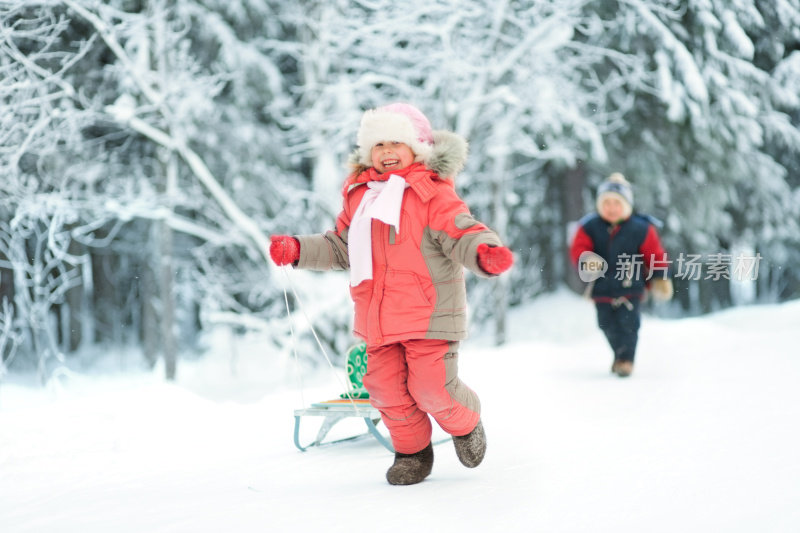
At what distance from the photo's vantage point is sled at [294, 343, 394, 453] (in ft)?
11.0

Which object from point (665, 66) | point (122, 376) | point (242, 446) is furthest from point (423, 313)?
point (122, 376)

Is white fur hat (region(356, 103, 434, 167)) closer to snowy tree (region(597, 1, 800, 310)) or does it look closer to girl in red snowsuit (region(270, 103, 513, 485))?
girl in red snowsuit (region(270, 103, 513, 485))

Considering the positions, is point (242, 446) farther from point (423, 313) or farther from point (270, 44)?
point (270, 44)

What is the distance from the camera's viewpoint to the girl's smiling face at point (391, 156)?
295 cm

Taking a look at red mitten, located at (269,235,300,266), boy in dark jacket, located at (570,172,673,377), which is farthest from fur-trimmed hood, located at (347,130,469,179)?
boy in dark jacket, located at (570,172,673,377)

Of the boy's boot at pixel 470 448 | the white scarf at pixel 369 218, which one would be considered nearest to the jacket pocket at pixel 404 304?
the white scarf at pixel 369 218

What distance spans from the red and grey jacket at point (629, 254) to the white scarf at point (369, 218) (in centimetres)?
283

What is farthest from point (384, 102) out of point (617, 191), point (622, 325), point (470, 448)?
point (470, 448)

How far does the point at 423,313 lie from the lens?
2.74 meters

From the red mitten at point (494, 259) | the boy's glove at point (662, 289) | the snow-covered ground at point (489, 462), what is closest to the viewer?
the snow-covered ground at point (489, 462)

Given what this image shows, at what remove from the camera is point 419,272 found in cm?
278

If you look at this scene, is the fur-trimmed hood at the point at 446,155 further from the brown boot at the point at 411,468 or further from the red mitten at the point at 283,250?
the brown boot at the point at 411,468

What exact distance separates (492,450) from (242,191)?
25.9 ft

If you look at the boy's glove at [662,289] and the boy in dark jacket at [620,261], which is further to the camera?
the boy in dark jacket at [620,261]
